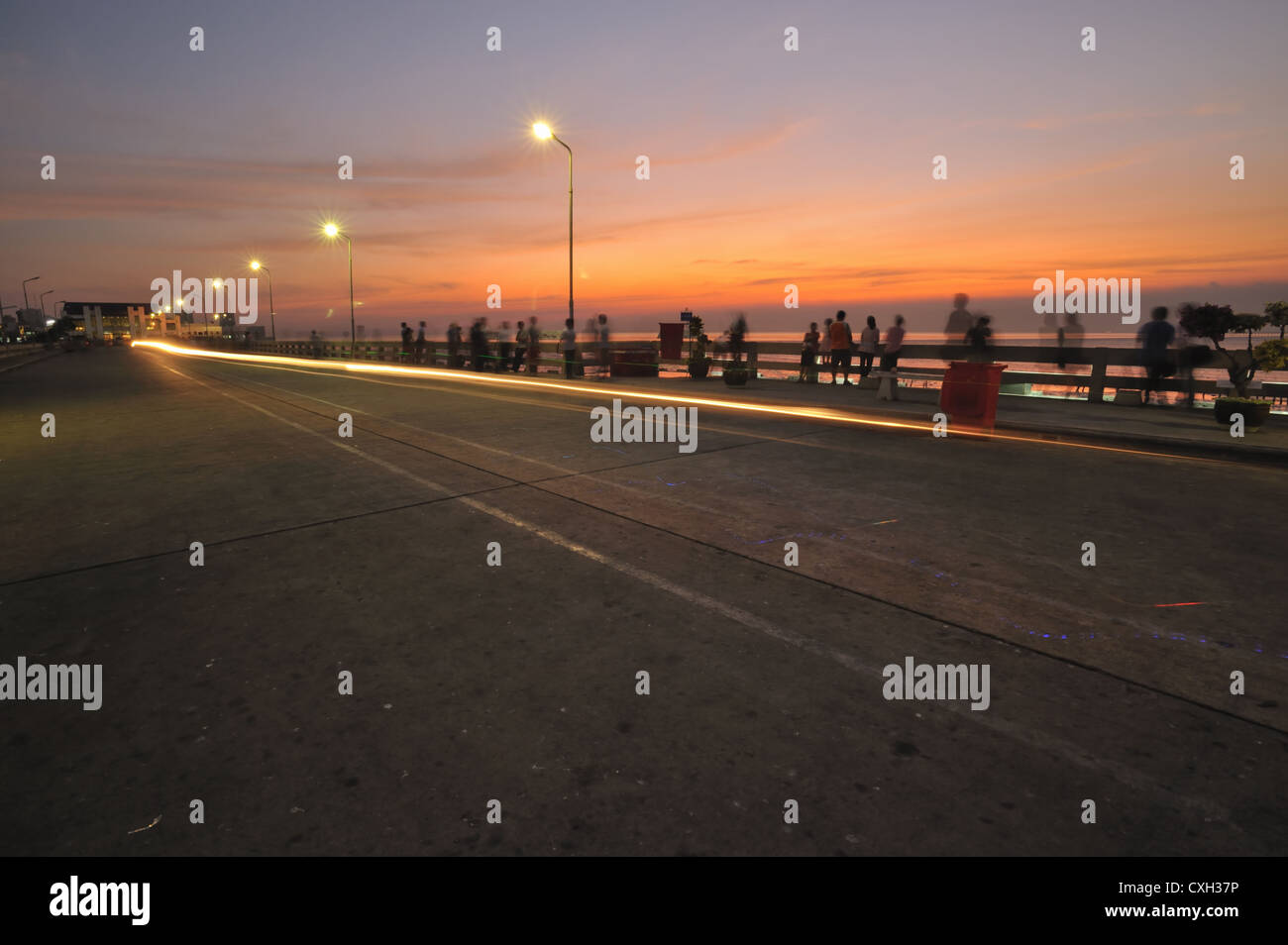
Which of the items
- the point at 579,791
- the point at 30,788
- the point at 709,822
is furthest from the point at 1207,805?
the point at 30,788

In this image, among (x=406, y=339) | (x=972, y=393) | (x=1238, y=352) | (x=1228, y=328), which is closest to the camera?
(x=972, y=393)

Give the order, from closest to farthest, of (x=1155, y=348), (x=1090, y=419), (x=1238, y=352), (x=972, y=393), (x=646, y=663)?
1. (x=646, y=663)
2. (x=972, y=393)
3. (x=1090, y=419)
4. (x=1238, y=352)
5. (x=1155, y=348)

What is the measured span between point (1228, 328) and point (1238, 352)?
1.18m

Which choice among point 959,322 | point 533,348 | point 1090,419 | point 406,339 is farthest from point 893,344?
point 406,339

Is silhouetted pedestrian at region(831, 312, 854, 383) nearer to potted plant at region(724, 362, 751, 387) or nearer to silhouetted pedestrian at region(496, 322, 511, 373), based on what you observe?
potted plant at region(724, 362, 751, 387)

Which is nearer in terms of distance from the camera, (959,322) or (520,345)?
(959,322)

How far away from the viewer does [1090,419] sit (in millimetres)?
11938

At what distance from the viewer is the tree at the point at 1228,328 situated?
12375mm

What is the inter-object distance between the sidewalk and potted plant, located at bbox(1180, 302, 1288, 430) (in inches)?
12.3

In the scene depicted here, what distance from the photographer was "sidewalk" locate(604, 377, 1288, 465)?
9.40 metres

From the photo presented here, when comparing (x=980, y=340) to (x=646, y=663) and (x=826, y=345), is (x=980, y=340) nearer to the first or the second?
(x=826, y=345)
